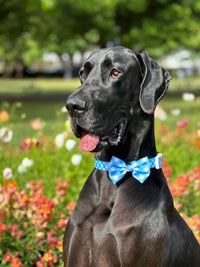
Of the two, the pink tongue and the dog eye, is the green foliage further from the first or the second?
the pink tongue

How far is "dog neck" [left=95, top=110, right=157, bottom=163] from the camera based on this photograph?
2889mm

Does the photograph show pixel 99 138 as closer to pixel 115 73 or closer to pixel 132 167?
pixel 132 167

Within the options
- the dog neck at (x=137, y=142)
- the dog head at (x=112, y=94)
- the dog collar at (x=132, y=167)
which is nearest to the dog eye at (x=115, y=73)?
the dog head at (x=112, y=94)

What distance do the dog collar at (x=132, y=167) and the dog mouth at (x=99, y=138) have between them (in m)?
0.15

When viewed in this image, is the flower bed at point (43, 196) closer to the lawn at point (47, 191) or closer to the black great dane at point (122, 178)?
the lawn at point (47, 191)

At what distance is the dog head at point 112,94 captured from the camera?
2701 mm

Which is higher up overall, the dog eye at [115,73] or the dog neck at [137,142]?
the dog eye at [115,73]

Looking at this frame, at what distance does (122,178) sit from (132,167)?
10cm

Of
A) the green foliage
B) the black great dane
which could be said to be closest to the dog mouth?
the black great dane

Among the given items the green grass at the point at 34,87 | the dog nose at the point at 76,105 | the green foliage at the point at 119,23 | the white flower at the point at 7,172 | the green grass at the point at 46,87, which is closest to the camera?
the dog nose at the point at 76,105

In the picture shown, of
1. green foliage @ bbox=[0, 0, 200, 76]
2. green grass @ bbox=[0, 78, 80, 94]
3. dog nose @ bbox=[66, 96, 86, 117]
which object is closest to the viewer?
dog nose @ bbox=[66, 96, 86, 117]

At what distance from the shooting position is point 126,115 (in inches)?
112

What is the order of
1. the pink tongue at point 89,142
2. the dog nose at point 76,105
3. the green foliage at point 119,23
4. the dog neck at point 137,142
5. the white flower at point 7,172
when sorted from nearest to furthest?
the dog nose at point 76,105
the pink tongue at point 89,142
the dog neck at point 137,142
the white flower at point 7,172
the green foliage at point 119,23

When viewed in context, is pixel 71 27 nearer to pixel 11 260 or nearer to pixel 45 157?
pixel 45 157
